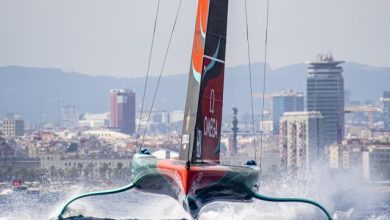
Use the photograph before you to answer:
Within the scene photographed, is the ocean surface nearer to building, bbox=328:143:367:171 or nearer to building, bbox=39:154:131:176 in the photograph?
building, bbox=39:154:131:176

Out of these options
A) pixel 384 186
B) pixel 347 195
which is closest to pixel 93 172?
pixel 384 186

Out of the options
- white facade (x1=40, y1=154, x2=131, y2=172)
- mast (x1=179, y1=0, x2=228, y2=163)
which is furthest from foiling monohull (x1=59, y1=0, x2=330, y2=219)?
white facade (x1=40, y1=154, x2=131, y2=172)

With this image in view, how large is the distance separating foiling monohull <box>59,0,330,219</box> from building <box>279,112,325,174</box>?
108m

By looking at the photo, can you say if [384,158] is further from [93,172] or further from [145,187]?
[145,187]

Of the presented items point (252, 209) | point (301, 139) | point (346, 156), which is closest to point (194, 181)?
point (252, 209)

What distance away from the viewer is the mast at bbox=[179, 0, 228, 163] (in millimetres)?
32844

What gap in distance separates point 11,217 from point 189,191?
32.1 ft

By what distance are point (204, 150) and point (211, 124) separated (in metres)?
0.67

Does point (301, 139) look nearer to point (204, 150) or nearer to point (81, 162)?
point (81, 162)

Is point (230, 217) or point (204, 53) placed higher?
point (204, 53)

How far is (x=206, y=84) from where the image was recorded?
33.3 metres

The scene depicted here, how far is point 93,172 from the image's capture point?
123m

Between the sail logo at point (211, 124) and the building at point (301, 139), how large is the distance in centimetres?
10833

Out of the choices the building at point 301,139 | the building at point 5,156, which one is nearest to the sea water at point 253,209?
the building at point 5,156
